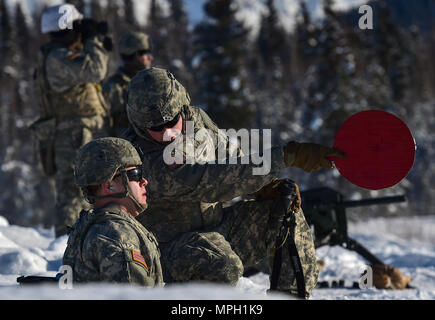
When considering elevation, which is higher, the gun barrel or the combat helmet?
the combat helmet

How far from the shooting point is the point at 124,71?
23.1 feet

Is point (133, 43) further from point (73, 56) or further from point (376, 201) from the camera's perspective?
point (376, 201)

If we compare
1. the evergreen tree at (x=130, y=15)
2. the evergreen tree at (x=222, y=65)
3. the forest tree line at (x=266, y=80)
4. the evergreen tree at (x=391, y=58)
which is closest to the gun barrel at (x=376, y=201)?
the forest tree line at (x=266, y=80)

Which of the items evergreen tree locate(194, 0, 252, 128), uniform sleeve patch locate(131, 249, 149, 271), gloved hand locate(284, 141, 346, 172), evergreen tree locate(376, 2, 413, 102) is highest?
evergreen tree locate(376, 2, 413, 102)

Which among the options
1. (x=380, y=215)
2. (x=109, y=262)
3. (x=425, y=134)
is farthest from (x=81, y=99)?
(x=425, y=134)

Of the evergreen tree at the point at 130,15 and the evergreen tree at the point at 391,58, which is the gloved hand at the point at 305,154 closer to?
the evergreen tree at the point at 391,58

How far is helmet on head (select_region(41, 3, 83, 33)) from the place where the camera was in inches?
253

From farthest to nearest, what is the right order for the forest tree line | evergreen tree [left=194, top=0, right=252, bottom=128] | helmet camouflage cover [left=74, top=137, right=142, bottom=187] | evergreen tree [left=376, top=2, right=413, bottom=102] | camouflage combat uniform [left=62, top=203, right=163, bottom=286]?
evergreen tree [left=376, top=2, right=413, bottom=102] < the forest tree line < evergreen tree [left=194, top=0, right=252, bottom=128] < helmet camouflage cover [left=74, top=137, right=142, bottom=187] < camouflage combat uniform [left=62, top=203, right=163, bottom=286]

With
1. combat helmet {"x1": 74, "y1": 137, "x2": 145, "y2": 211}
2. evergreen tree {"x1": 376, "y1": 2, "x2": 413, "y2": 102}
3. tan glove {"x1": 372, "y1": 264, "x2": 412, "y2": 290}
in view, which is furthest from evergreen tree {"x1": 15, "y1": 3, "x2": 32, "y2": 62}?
combat helmet {"x1": 74, "y1": 137, "x2": 145, "y2": 211}

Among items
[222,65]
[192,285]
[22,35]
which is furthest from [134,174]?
[22,35]

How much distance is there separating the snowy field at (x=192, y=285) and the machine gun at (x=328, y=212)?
10.2 inches

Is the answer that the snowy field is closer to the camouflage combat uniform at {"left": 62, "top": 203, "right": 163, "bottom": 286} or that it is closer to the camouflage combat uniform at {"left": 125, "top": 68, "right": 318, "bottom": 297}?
the camouflage combat uniform at {"left": 62, "top": 203, "right": 163, "bottom": 286}

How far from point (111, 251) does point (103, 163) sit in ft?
1.71

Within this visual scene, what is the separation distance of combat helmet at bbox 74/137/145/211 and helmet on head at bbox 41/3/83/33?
12.7 feet
